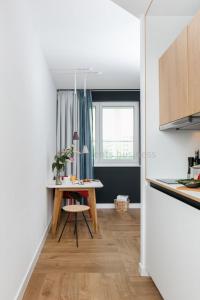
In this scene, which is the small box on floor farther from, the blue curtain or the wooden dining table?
the wooden dining table

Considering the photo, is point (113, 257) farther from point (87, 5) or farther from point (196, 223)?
point (87, 5)

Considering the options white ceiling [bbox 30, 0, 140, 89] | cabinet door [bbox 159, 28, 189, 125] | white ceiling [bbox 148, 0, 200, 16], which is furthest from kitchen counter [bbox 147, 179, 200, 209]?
white ceiling [bbox 30, 0, 140, 89]

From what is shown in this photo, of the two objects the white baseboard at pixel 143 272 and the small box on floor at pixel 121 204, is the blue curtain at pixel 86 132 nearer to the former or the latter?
the small box on floor at pixel 121 204

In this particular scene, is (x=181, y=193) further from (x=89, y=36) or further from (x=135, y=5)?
(x=89, y=36)

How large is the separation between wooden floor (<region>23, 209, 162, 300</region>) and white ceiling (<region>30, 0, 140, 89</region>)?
2.54m

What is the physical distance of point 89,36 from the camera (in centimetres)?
311

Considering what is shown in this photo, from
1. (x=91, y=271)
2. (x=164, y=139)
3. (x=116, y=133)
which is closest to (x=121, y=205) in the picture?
(x=116, y=133)

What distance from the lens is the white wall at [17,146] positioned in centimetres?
168

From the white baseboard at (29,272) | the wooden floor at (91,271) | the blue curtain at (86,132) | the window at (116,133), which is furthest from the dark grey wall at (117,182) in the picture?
the white baseboard at (29,272)

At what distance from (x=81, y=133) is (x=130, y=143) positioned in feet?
3.63

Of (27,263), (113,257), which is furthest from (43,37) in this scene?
(113,257)

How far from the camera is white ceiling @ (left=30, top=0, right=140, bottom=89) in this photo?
2531 mm

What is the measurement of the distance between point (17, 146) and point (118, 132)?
3831mm

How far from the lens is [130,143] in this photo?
5.68 m
